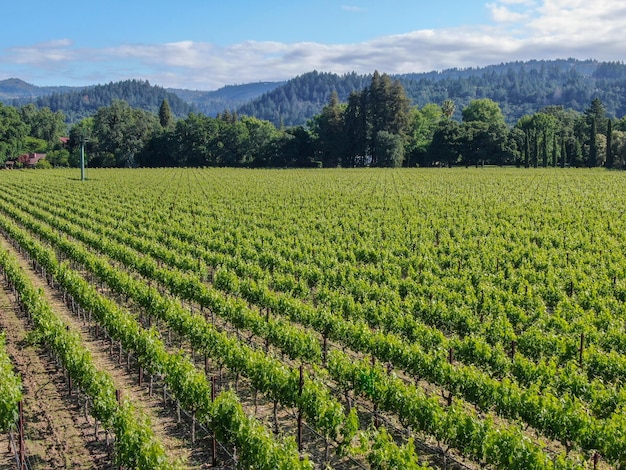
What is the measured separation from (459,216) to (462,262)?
1513 cm

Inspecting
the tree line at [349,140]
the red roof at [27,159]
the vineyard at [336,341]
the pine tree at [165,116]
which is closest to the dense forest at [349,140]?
the tree line at [349,140]

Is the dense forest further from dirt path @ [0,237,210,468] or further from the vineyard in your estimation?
dirt path @ [0,237,210,468]

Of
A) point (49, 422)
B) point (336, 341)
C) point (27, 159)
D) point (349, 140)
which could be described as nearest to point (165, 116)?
point (27, 159)

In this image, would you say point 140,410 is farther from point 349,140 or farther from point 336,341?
point 349,140

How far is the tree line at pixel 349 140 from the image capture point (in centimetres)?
11250

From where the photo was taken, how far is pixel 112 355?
17.2 m

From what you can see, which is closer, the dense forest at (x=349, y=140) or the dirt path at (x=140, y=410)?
the dirt path at (x=140, y=410)

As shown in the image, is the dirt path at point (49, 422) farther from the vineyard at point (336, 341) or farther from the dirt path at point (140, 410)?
the vineyard at point (336, 341)

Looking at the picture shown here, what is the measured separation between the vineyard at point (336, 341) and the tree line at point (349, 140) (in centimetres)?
7799

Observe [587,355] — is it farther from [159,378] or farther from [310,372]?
[159,378]

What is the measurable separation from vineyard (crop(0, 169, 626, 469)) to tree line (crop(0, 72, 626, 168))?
78.0 metres

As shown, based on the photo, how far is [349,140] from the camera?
399ft

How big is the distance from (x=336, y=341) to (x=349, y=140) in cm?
10714

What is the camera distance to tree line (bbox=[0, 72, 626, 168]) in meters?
112
